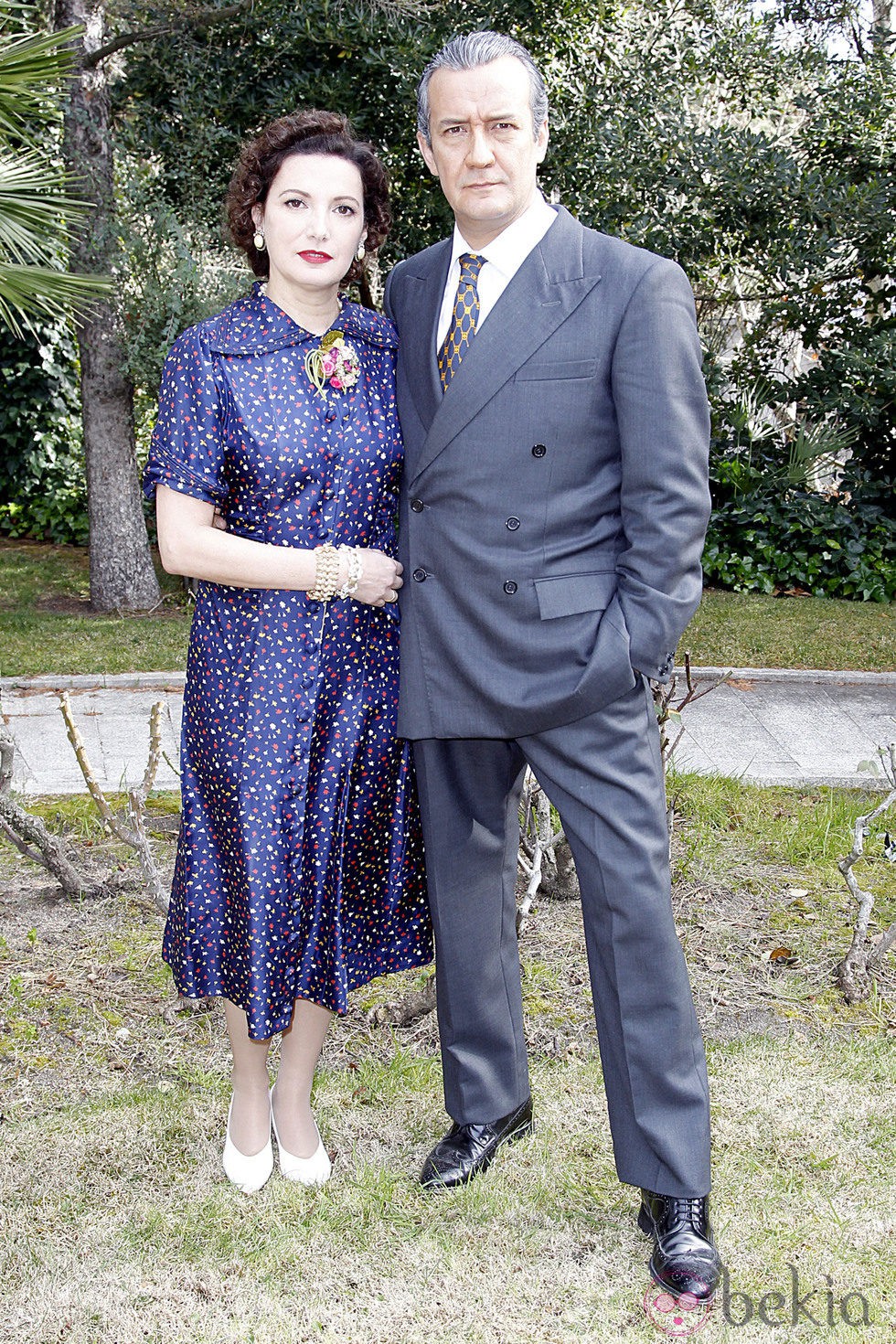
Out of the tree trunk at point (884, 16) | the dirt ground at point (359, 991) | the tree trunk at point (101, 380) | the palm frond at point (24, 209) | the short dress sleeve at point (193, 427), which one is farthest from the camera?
the tree trunk at point (884, 16)

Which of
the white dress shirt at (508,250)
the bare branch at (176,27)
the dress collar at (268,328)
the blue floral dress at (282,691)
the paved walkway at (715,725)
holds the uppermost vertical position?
the bare branch at (176,27)

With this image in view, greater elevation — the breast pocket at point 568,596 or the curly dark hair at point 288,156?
the curly dark hair at point 288,156

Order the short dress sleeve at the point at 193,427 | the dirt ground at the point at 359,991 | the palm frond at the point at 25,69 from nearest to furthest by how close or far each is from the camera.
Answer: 1. the short dress sleeve at the point at 193,427
2. the dirt ground at the point at 359,991
3. the palm frond at the point at 25,69

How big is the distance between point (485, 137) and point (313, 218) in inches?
14.1

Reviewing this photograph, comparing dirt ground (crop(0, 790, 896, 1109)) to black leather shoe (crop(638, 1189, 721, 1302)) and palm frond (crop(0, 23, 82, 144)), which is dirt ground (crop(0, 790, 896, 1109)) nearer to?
black leather shoe (crop(638, 1189, 721, 1302))

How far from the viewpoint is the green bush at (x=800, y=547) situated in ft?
29.6

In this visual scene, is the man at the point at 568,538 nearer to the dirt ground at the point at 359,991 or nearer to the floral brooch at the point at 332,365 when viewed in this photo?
Answer: the floral brooch at the point at 332,365

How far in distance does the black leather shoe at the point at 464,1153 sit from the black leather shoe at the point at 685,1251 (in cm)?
44

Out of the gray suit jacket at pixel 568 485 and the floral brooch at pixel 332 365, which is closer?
the gray suit jacket at pixel 568 485

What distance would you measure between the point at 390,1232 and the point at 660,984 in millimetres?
789

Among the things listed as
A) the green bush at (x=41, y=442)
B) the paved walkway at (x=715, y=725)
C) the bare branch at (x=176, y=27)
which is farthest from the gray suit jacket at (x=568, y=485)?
the green bush at (x=41, y=442)

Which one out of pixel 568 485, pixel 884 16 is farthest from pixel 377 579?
pixel 884 16

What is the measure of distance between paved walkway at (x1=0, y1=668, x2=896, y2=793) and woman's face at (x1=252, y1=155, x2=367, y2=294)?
260cm

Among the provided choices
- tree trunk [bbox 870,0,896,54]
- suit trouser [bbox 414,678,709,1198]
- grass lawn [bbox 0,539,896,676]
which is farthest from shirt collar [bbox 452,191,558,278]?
tree trunk [bbox 870,0,896,54]
